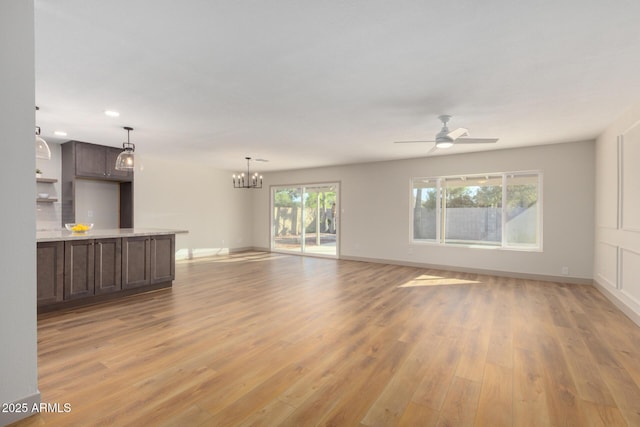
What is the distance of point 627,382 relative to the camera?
2.27m

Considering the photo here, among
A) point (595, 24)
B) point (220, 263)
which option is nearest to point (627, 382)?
point (595, 24)

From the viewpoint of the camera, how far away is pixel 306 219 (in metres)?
9.05

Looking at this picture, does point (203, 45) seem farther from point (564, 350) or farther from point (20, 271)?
point (564, 350)

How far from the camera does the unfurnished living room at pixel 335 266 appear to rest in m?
1.90

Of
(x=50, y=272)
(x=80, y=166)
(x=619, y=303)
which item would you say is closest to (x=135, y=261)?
(x=50, y=272)

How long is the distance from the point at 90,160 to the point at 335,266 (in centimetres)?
549

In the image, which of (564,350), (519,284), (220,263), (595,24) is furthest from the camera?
(220,263)

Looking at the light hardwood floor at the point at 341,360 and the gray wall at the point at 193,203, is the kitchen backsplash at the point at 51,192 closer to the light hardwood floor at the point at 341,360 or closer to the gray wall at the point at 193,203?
the gray wall at the point at 193,203

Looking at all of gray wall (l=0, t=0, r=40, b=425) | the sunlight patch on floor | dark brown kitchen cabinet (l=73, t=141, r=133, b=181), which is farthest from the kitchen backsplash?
the sunlight patch on floor

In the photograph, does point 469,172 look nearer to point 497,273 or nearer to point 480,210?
point 480,210

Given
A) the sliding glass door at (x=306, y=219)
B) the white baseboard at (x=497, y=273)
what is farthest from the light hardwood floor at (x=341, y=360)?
the sliding glass door at (x=306, y=219)

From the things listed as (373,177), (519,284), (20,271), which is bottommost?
(519,284)

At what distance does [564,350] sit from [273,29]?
12.2 feet

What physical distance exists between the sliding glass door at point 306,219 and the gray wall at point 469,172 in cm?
31
